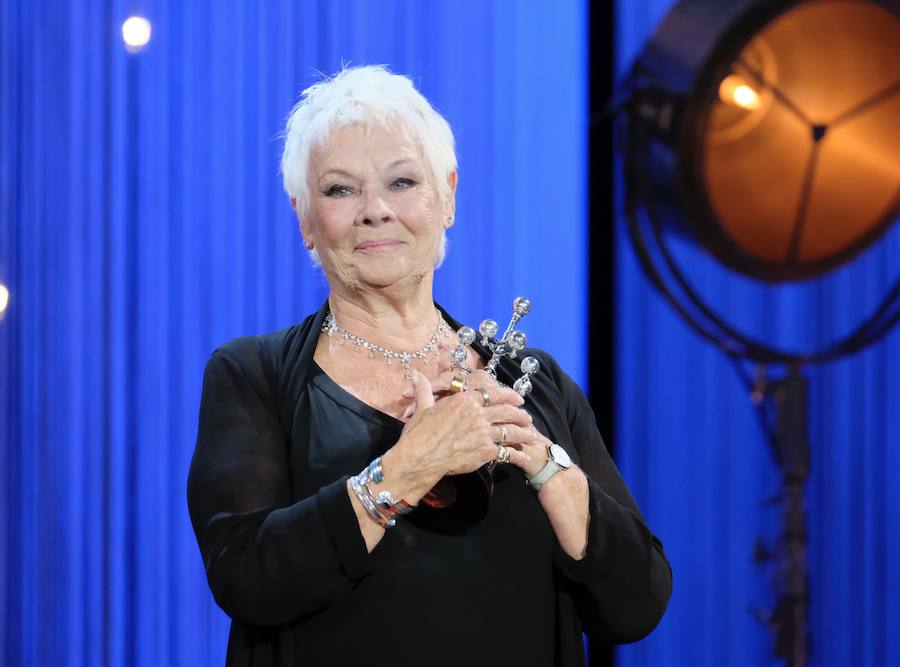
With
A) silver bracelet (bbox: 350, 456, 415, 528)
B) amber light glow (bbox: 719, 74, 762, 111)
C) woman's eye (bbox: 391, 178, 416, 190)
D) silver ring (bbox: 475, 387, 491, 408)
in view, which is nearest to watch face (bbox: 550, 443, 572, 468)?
silver ring (bbox: 475, 387, 491, 408)

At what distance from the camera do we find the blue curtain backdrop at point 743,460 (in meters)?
2.37

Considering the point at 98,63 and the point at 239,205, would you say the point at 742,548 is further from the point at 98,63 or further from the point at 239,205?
the point at 98,63

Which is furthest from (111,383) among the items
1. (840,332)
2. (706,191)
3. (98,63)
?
(840,332)

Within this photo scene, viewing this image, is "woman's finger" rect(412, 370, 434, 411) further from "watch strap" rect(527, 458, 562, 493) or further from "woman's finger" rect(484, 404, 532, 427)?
"watch strap" rect(527, 458, 562, 493)

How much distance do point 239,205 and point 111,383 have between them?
50cm

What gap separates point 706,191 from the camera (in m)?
2.34

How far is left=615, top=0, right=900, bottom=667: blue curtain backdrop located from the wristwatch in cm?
106

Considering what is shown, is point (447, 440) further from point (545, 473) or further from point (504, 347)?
point (504, 347)

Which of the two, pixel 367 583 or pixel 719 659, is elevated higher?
pixel 367 583

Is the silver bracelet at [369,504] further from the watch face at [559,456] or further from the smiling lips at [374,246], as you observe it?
the smiling lips at [374,246]

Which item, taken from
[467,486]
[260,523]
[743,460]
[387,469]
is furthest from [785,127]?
[260,523]

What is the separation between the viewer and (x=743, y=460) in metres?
2.43

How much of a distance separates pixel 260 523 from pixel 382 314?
409 mm

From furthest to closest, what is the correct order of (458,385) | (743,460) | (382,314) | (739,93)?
(743,460) < (739,93) < (382,314) < (458,385)
